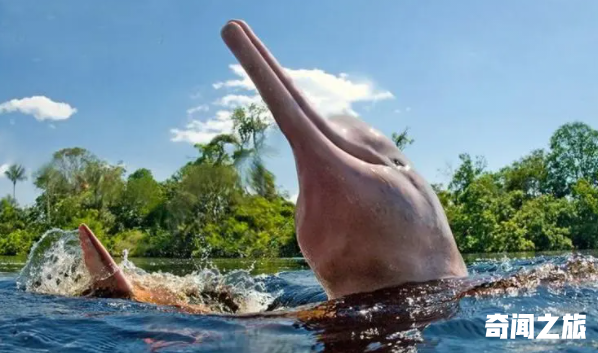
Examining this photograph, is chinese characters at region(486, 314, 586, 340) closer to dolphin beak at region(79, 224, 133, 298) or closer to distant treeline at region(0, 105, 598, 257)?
dolphin beak at region(79, 224, 133, 298)

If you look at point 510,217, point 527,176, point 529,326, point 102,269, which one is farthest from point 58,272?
point 527,176

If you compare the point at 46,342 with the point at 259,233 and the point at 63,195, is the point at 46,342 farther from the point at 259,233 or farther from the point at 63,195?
the point at 63,195

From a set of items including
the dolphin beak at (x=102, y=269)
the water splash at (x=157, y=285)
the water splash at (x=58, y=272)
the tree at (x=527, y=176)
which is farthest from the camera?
the tree at (x=527, y=176)

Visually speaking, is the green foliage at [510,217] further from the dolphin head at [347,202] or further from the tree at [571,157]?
the dolphin head at [347,202]

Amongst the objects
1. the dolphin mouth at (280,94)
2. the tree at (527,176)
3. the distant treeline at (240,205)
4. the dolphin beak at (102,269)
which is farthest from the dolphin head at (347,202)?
the tree at (527,176)

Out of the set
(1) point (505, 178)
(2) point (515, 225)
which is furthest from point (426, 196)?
(1) point (505, 178)

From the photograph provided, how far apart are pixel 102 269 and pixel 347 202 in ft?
8.17

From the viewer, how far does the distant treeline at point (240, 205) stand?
3931 centimetres

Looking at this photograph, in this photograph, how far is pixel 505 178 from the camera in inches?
2099

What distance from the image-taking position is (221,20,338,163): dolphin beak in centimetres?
312

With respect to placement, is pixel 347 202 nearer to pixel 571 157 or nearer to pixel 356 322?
pixel 356 322

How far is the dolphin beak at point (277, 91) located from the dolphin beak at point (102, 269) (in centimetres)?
228

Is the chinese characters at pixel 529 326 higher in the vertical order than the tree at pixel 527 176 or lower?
lower

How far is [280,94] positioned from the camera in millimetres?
3123
